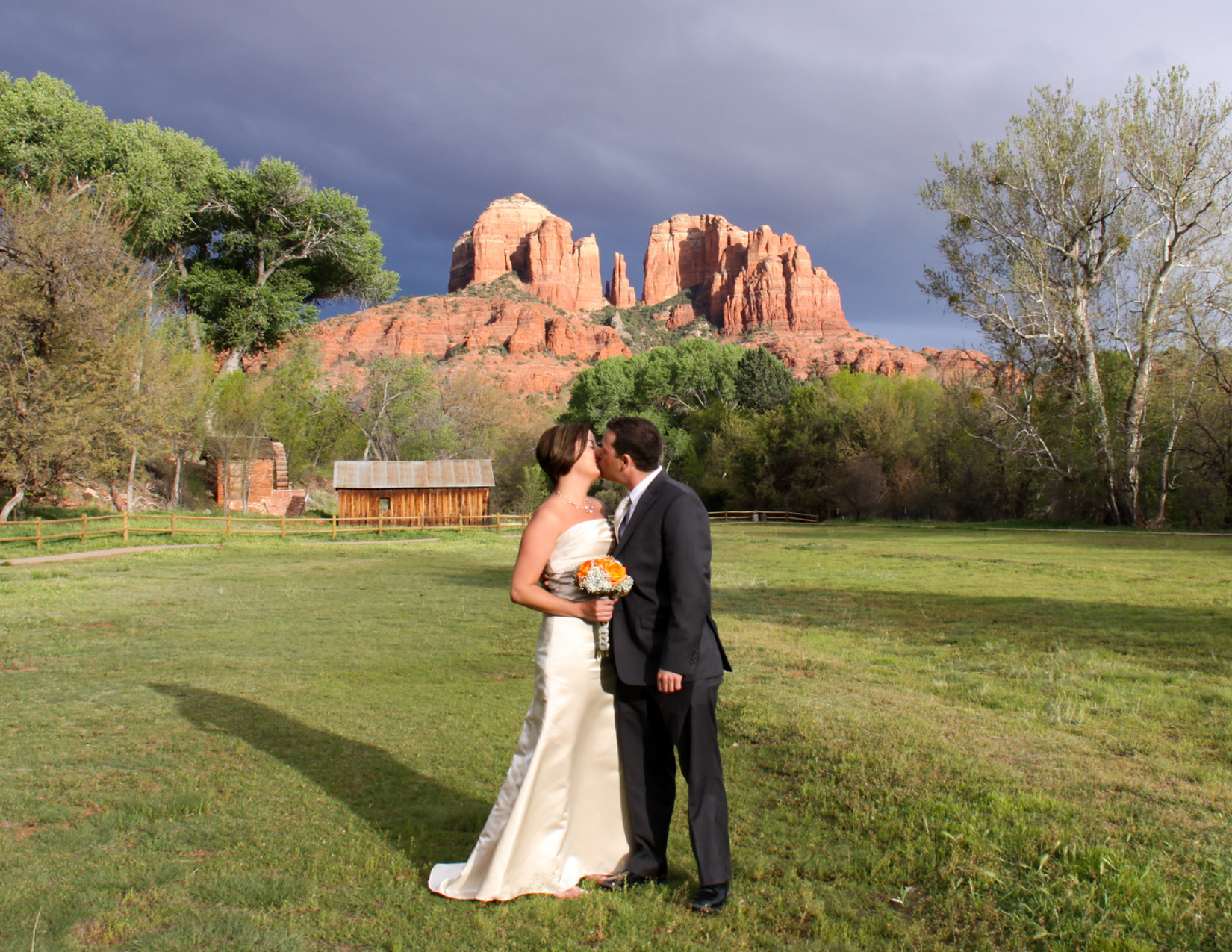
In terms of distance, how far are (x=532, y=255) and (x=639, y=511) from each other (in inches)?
6460

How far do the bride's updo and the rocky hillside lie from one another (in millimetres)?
105461

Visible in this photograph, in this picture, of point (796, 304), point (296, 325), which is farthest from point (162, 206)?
point (796, 304)

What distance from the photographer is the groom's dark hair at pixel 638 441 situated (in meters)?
3.41

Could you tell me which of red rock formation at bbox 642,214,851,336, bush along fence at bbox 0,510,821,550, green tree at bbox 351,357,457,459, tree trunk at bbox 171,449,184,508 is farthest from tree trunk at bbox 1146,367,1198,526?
red rock formation at bbox 642,214,851,336

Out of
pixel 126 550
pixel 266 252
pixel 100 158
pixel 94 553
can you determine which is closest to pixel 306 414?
pixel 266 252

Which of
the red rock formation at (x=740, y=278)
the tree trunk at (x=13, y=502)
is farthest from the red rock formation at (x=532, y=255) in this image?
the tree trunk at (x=13, y=502)

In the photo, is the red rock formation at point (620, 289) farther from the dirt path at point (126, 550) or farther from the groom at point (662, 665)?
the groom at point (662, 665)

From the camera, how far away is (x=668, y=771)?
11.8 ft

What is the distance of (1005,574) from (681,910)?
47.6ft

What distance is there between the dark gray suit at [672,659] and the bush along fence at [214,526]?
79.6ft

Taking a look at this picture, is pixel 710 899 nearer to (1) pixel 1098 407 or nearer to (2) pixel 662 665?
(2) pixel 662 665

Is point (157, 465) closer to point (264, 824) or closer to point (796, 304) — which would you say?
point (264, 824)

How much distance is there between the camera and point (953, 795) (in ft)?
14.0

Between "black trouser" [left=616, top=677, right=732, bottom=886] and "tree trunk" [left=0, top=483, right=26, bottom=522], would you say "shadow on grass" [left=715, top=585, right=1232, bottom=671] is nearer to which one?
"black trouser" [left=616, top=677, right=732, bottom=886]
